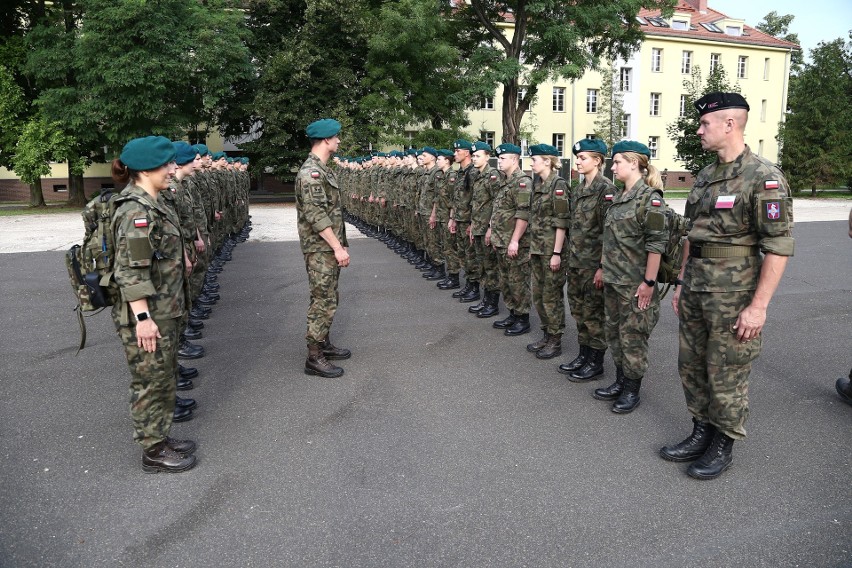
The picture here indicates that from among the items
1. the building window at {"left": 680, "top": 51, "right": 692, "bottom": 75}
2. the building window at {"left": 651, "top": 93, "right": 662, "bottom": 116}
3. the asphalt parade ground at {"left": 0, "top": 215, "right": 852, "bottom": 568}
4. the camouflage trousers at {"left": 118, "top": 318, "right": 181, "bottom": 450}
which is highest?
the building window at {"left": 680, "top": 51, "right": 692, "bottom": 75}

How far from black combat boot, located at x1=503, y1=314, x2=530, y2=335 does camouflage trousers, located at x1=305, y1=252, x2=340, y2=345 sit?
2.09 meters

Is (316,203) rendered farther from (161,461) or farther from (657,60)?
(657,60)

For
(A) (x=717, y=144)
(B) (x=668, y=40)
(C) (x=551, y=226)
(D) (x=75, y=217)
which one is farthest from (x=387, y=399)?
(B) (x=668, y=40)

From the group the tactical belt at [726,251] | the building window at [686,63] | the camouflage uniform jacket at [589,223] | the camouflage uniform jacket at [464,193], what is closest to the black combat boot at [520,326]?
the camouflage uniform jacket at [589,223]

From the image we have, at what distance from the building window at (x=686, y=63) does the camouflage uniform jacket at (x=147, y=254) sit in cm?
4541

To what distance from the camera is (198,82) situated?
26.6 metres

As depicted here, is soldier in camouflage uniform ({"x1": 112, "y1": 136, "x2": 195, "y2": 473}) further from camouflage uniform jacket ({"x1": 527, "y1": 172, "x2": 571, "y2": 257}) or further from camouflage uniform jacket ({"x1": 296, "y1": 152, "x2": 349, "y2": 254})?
camouflage uniform jacket ({"x1": 527, "y1": 172, "x2": 571, "y2": 257})

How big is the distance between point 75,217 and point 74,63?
6.26 metres

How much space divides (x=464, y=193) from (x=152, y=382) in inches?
210

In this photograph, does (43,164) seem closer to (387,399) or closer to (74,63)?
(74,63)

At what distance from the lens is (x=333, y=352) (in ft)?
19.5

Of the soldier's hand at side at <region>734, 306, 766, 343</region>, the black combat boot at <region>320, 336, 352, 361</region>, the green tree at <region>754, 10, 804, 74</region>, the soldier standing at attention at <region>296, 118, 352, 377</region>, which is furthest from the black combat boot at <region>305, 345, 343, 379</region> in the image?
the green tree at <region>754, 10, 804, 74</region>

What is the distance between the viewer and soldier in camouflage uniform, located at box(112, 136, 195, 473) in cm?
349

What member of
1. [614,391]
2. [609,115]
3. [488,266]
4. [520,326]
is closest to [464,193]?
[488,266]
